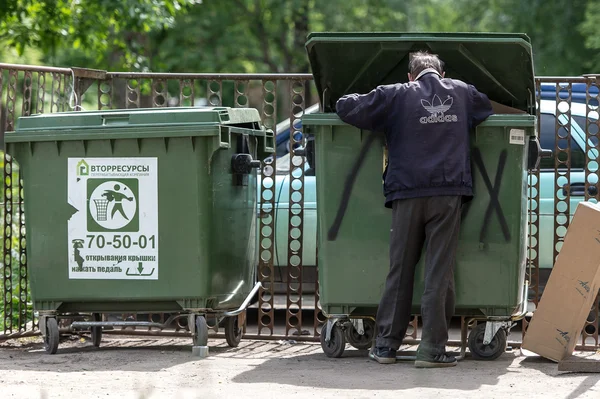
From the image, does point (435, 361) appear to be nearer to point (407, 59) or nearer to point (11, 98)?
point (407, 59)

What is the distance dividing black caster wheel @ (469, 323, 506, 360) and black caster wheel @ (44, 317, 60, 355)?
2.51m

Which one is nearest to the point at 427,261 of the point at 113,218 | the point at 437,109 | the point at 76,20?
the point at 437,109

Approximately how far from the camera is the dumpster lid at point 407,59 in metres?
5.77

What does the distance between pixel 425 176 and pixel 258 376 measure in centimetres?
140

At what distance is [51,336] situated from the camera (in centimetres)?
621

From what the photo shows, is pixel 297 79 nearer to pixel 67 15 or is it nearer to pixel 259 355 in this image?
pixel 259 355

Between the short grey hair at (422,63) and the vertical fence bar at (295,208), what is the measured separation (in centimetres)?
99

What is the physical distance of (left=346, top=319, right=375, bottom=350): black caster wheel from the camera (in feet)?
19.9

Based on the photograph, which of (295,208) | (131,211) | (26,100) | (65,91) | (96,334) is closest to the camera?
(131,211)

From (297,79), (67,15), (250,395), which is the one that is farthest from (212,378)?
(67,15)

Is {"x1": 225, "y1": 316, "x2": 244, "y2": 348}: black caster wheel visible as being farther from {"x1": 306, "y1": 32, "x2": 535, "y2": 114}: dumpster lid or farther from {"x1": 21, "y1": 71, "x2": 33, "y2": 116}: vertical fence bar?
{"x1": 21, "y1": 71, "x2": 33, "y2": 116}: vertical fence bar

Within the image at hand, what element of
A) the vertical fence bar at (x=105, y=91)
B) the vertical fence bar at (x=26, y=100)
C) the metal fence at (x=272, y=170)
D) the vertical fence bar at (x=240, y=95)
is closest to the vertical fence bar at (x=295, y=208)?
the metal fence at (x=272, y=170)

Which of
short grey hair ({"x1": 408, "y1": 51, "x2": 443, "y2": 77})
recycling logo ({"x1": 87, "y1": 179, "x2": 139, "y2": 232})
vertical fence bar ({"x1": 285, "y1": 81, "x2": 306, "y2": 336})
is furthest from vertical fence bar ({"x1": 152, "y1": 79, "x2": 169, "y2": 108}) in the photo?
short grey hair ({"x1": 408, "y1": 51, "x2": 443, "y2": 77})

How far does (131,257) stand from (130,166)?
54cm
